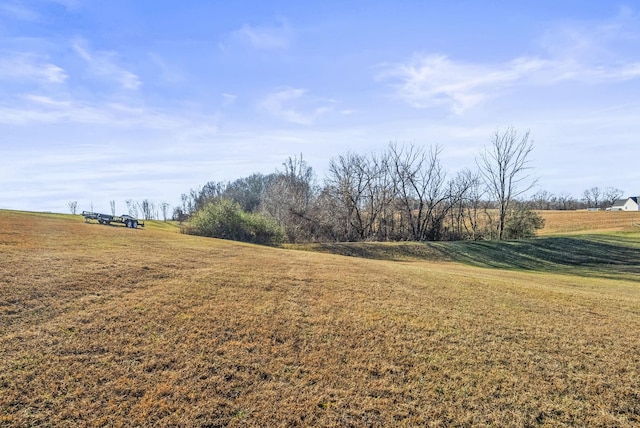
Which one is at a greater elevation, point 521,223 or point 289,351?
point 521,223

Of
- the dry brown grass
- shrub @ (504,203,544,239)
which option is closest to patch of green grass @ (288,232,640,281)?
shrub @ (504,203,544,239)

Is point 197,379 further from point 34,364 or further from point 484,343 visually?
point 484,343

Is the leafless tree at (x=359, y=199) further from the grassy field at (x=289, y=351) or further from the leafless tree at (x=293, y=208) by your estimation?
the grassy field at (x=289, y=351)

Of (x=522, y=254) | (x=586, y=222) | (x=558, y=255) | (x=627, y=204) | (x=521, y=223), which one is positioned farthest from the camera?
(x=627, y=204)

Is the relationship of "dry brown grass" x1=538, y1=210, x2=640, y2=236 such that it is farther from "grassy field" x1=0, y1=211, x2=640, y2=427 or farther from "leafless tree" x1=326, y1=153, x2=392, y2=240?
"grassy field" x1=0, y1=211, x2=640, y2=427

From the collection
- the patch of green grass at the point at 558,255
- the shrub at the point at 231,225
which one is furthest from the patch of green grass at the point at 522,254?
the shrub at the point at 231,225

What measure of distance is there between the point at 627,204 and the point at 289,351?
104751 millimetres

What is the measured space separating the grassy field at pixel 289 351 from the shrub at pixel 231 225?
47.3 ft

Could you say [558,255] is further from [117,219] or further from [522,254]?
[117,219]

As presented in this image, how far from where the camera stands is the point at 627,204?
84.1 m

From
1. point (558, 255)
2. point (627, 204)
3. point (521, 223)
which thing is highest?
point (627, 204)

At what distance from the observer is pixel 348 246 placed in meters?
23.8

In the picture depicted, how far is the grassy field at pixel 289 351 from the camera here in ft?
13.8

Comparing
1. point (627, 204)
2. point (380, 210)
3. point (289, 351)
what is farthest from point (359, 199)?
point (627, 204)
